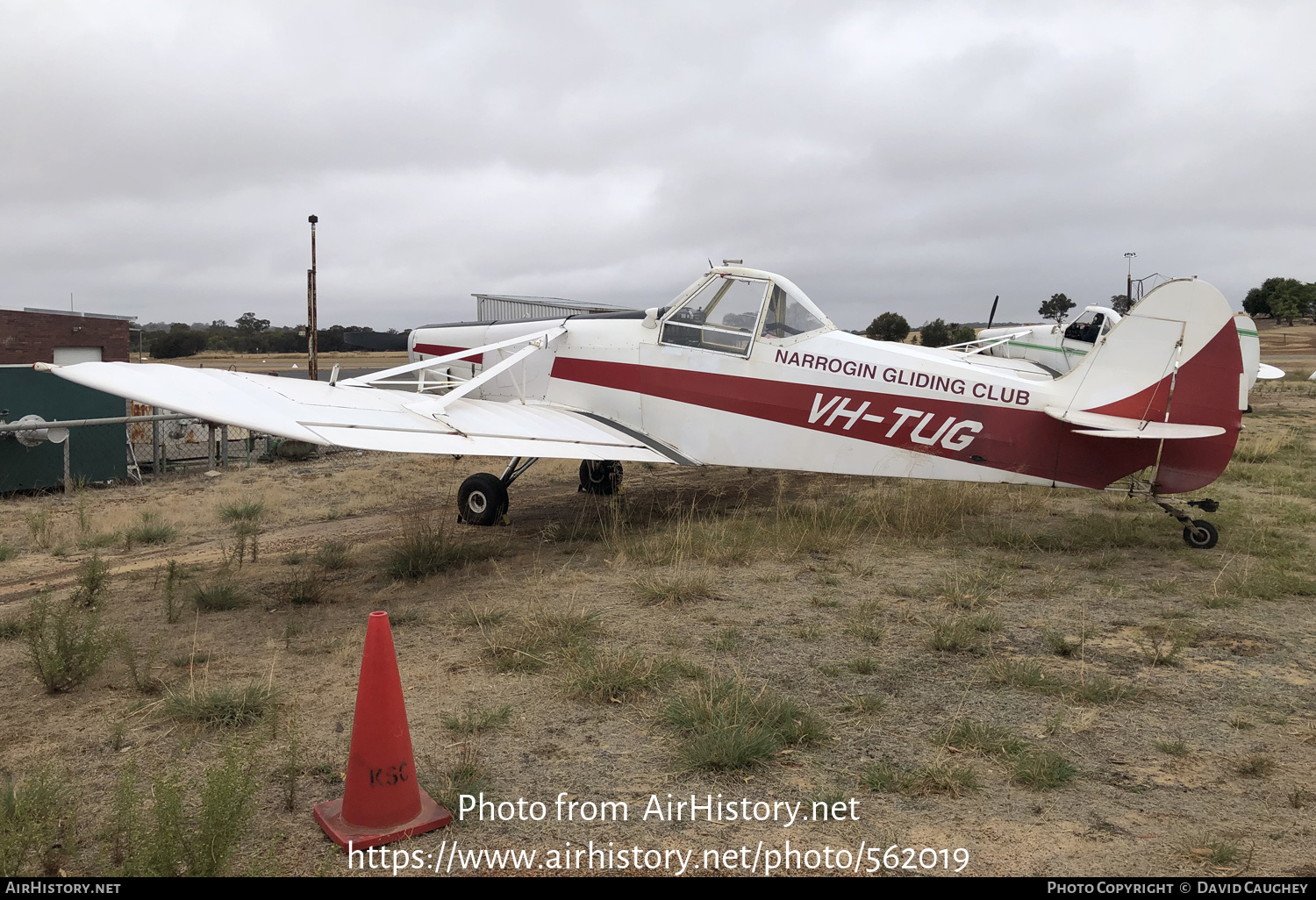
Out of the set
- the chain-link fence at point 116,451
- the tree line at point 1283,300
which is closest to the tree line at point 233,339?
the chain-link fence at point 116,451

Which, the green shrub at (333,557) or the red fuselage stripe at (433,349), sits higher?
the red fuselage stripe at (433,349)

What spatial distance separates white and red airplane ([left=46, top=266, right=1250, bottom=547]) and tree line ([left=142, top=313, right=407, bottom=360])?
169 feet

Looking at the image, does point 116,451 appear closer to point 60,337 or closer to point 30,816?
point 30,816

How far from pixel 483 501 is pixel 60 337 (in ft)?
72.7

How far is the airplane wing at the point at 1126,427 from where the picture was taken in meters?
6.53

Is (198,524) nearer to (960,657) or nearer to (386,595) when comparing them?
(386,595)

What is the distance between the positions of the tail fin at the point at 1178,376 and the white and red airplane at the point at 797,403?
14 mm

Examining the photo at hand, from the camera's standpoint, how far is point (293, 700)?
4.04 m

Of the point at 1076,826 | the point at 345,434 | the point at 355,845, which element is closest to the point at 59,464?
the point at 345,434

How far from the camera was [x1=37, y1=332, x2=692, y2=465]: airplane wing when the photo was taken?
17.4 feet

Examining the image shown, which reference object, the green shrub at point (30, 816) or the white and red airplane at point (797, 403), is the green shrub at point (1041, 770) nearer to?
the green shrub at point (30, 816)

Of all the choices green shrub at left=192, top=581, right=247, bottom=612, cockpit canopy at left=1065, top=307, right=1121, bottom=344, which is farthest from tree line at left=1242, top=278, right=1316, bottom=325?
green shrub at left=192, top=581, right=247, bottom=612

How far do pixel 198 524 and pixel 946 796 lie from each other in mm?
8740

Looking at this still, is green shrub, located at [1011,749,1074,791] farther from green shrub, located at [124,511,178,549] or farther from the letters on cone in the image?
green shrub, located at [124,511,178,549]
